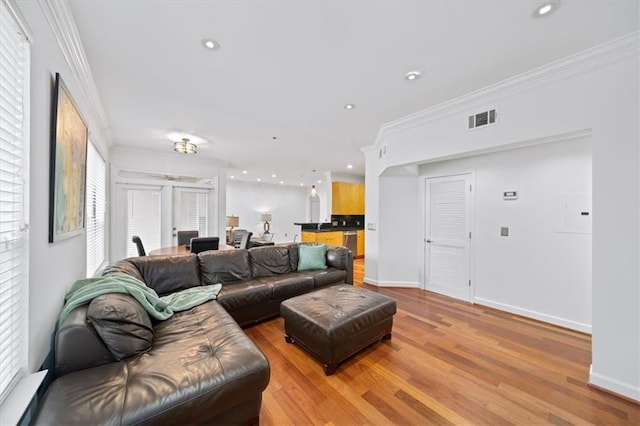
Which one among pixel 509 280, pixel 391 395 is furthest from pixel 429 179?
pixel 391 395

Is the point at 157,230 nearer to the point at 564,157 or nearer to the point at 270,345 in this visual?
the point at 270,345

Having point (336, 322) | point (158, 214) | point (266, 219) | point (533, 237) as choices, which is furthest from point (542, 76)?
point (266, 219)

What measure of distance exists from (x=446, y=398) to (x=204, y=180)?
5725 millimetres

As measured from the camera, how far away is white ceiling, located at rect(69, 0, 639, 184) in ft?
5.06

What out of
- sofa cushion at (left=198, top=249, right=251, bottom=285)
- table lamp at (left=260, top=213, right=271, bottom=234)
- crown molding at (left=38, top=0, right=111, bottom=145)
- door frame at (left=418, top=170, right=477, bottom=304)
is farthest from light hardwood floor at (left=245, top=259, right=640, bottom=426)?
table lamp at (left=260, top=213, right=271, bottom=234)

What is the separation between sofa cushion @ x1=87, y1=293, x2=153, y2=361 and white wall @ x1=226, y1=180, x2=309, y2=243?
7.29 m

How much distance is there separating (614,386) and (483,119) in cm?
248

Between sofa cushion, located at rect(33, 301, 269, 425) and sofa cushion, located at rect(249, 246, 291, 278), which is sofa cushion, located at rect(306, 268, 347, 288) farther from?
sofa cushion, located at rect(33, 301, 269, 425)

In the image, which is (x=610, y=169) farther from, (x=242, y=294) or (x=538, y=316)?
(x=242, y=294)

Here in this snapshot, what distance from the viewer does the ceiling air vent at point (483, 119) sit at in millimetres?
2569

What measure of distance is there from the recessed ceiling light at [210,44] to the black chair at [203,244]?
2631mm

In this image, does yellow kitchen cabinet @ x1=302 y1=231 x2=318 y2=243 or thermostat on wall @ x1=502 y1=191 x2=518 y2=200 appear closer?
thermostat on wall @ x1=502 y1=191 x2=518 y2=200

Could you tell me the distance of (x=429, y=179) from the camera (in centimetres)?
404

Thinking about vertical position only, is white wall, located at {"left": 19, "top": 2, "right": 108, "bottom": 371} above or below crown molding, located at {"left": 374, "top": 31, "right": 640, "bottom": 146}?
below
